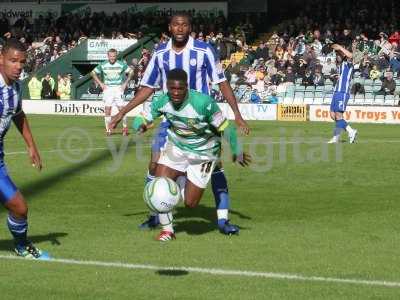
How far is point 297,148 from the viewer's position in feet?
69.5

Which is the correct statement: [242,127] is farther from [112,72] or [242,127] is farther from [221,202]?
[112,72]

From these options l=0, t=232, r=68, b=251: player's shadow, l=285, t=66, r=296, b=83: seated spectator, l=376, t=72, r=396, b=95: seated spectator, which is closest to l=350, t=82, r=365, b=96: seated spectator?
l=376, t=72, r=396, b=95: seated spectator

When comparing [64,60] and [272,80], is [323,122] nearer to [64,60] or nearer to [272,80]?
[272,80]

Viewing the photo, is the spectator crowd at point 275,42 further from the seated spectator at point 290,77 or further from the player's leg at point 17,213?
the player's leg at point 17,213

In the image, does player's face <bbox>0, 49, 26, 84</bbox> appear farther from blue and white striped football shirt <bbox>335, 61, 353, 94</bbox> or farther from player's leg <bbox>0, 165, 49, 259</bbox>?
blue and white striped football shirt <bbox>335, 61, 353, 94</bbox>

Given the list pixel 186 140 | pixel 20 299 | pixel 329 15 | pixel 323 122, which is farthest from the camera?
pixel 329 15

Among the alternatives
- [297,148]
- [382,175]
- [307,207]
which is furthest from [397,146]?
[307,207]

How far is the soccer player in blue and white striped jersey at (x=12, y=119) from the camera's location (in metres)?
8.60

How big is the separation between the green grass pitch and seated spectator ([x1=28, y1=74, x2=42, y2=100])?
23.4 m

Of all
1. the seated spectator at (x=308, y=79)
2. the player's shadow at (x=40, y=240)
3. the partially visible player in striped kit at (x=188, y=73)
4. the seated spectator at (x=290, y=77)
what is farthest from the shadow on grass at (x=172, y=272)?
the seated spectator at (x=290, y=77)

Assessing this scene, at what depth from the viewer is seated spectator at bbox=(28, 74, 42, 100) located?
142ft

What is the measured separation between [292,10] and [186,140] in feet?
130

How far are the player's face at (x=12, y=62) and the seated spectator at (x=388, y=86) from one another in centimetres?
2868

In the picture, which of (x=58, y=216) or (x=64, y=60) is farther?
(x=64, y=60)
